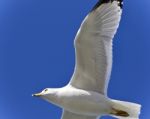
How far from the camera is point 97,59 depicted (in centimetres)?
2592

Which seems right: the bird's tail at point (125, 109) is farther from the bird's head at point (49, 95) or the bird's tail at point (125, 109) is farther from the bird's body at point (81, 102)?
the bird's head at point (49, 95)

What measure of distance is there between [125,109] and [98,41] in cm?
129

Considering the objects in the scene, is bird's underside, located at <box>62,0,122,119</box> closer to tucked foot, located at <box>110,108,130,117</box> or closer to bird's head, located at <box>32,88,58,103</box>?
bird's head, located at <box>32,88,58,103</box>

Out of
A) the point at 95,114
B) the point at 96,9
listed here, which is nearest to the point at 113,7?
the point at 96,9

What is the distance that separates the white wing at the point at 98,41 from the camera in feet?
84.1

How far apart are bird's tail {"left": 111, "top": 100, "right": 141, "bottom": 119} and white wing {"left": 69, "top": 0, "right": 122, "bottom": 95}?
0.48 m

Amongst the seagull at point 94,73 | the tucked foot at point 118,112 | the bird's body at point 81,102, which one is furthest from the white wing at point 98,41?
the tucked foot at point 118,112

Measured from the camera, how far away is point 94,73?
26109mm

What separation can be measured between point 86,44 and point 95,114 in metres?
1.29

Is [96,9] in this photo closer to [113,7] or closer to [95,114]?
[113,7]

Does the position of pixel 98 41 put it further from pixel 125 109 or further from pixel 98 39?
pixel 125 109

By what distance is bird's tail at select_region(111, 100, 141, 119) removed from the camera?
25.9 metres

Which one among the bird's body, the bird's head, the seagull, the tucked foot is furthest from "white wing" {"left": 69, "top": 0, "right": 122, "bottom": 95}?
the tucked foot

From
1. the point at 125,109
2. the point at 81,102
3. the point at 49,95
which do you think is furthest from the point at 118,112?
the point at 49,95
